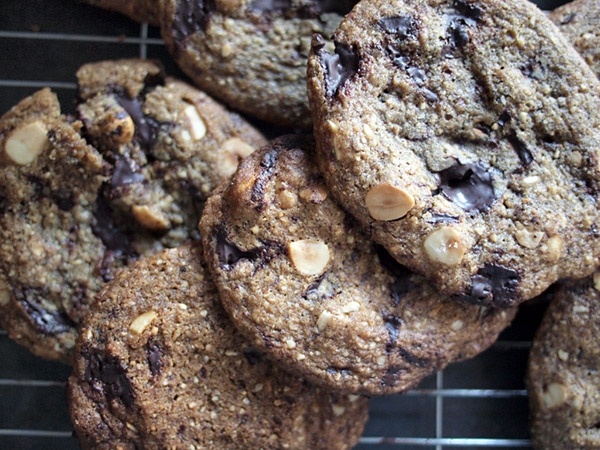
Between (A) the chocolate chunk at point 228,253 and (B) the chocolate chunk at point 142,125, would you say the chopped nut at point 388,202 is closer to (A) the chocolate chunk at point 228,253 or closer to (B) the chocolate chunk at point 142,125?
(A) the chocolate chunk at point 228,253

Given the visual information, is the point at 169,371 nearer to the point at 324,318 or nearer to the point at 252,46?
the point at 324,318

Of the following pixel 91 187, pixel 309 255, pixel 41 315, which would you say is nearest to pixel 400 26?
pixel 309 255

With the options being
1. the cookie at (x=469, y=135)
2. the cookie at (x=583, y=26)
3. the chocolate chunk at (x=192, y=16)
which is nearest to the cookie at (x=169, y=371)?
the cookie at (x=469, y=135)

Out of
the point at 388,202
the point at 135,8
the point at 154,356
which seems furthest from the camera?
the point at 135,8

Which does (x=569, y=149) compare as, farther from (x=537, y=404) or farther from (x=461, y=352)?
(x=537, y=404)

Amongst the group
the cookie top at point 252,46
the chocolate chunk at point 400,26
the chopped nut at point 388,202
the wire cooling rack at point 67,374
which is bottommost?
the wire cooling rack at point 67,374

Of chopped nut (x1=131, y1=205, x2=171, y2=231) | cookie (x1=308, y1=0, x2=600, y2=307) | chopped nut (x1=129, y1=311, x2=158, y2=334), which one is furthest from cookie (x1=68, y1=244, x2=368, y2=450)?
cookie (x1=308, y1=0, x2=600, y2=307)

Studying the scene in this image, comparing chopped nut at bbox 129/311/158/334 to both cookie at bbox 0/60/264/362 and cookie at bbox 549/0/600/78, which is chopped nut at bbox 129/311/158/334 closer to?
cookie at bbox 0/60/264/362
